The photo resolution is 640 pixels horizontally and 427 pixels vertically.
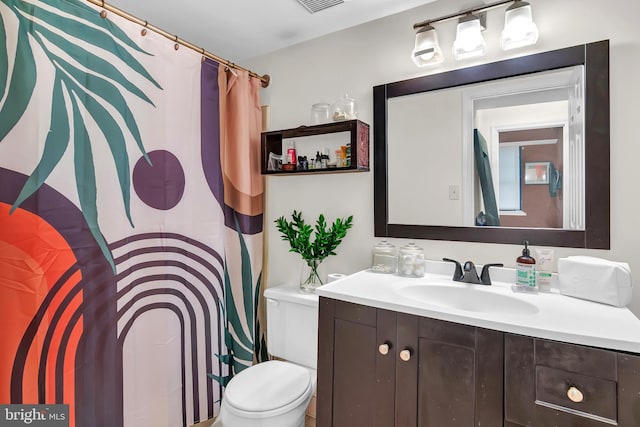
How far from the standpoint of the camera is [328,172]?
179cm

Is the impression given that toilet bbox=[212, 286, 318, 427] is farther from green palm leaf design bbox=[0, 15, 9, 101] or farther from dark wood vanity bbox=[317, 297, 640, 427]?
green palm leaf design bbox=[0, 15, 9, 101]

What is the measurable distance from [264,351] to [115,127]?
5.02ft

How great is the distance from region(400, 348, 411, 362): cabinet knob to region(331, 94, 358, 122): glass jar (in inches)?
45.3

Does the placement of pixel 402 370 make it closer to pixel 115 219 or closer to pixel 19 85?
pixel 115 219

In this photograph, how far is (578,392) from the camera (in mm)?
866

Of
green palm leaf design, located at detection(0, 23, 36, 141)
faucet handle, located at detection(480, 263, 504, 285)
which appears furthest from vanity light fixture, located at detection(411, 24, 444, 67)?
green palm leaf design, located at detection(0, 23, 36, 141)

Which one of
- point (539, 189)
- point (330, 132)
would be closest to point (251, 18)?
Answer: point (330, 132)

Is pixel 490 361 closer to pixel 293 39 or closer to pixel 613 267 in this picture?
pixel 613 267

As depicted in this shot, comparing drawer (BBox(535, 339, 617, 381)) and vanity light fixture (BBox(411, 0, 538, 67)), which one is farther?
vanity light fixture (BBox(411, 0, 538, 67))

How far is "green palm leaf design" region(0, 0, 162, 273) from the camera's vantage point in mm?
1162

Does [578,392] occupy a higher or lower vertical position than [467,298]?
lower

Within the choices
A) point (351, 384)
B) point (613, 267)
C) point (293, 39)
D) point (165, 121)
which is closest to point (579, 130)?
point (613, 267)

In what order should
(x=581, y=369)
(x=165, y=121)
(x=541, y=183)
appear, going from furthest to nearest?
(x=165, y=121) < (x=541, y=183) < (x=581, y=369)

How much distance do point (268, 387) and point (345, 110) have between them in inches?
54.8
